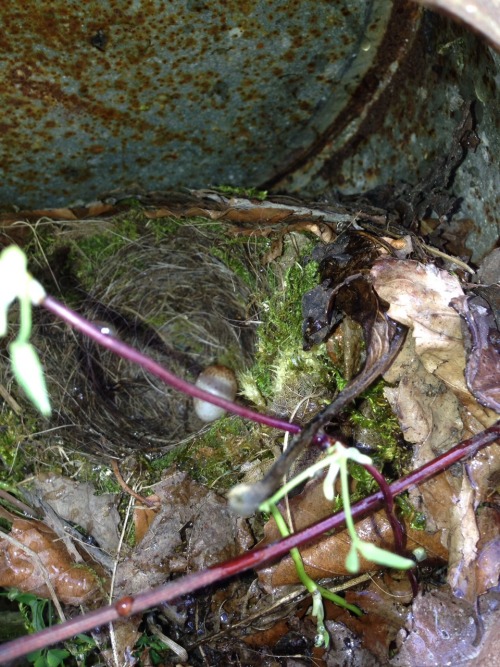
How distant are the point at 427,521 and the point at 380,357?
46 centimetres

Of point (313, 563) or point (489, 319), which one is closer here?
point (489, 319)

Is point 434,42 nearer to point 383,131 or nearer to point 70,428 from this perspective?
point 383,131

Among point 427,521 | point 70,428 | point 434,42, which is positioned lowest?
point 70,428

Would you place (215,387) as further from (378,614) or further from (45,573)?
(378,614)

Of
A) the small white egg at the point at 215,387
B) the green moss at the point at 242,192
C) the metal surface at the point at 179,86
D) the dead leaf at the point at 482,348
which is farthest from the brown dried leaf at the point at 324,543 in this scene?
the metal surface at the point at 179,86

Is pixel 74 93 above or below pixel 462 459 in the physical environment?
above

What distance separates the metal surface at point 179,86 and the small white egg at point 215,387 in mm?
804

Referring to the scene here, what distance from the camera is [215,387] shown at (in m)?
2.50

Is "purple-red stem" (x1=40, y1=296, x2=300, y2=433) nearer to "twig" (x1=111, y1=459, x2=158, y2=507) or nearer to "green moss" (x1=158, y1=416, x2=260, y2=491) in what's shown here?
"green moss" (x1=158, y1=416, x2=260, y2=491)

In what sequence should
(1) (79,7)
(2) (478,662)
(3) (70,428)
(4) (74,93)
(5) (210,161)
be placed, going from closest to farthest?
1. (2) (478,662)
2. (1) (79,7)
3. (4) (74,93)
4. (3) (70,428)
5. (5) (210,161)

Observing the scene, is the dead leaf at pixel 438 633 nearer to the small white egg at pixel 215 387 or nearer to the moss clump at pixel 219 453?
the moss clump at pixel 219 453

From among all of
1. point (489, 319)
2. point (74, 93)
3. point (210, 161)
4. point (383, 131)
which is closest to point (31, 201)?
point (74, 93)

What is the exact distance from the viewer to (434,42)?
6.95 ft

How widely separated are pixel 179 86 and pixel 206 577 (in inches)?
65.3
